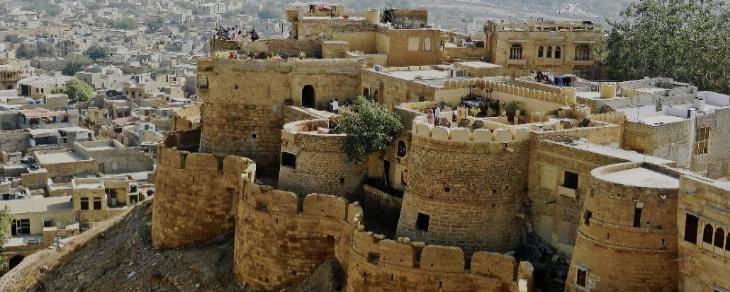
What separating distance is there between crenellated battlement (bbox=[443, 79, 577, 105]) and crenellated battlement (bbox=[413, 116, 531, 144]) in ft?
16.1

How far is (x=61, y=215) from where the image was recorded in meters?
54.6

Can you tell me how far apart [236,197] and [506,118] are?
9.56m

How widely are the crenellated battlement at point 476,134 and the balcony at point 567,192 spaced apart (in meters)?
1.68

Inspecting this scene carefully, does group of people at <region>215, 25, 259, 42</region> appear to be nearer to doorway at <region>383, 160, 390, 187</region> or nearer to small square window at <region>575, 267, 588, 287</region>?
doorway at <region>383, 160, 390, 187</region>

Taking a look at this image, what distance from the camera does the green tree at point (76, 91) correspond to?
337 ft

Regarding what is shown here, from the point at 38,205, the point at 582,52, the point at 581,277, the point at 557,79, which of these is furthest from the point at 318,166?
the point at 38,205

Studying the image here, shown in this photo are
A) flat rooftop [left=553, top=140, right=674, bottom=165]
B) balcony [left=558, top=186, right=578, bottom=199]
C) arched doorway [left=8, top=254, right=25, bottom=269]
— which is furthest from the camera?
arched doorway [left=8, top=254, right=25, bottom=269]

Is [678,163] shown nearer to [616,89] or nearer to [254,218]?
[616,89]

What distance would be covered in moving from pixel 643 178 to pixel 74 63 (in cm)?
14123

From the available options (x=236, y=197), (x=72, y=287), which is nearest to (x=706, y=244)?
(x=236, y=197)

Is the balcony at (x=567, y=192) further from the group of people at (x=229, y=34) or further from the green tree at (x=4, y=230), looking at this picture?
the green tree at (x=4, y=230)

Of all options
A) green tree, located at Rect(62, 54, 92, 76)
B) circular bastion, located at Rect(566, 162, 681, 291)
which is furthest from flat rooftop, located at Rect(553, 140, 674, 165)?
green tree, located at Rect(62, 54, 92, 76)

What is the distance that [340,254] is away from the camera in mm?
29625

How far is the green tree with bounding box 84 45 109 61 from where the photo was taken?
169913 millimetres
